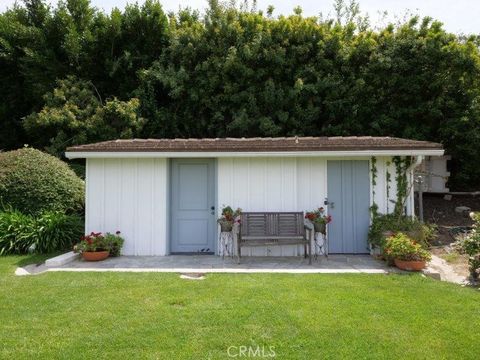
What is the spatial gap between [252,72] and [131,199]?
25.9 feet

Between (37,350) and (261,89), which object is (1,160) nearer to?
(37,350)

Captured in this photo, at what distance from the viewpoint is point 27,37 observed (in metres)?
14.9

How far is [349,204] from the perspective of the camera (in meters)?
8.45

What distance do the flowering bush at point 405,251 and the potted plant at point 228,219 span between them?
3.04 meters

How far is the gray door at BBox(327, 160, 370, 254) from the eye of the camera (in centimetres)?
845

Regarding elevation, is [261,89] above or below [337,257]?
above

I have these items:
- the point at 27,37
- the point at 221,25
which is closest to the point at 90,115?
the point at 27,37

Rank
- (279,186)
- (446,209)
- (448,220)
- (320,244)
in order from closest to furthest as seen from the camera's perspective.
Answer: (279,186) → (320,244) → (448,220) → (446,209)

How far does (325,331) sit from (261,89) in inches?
453

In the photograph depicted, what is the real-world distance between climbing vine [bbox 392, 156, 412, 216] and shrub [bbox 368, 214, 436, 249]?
1.19 ft

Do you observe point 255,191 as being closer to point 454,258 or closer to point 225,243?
point 225,243

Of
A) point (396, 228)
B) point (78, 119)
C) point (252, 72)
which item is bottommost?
point (396, 228)

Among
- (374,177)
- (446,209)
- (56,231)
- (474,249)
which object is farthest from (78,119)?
(446,209)

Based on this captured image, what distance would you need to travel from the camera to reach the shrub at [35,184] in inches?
367
